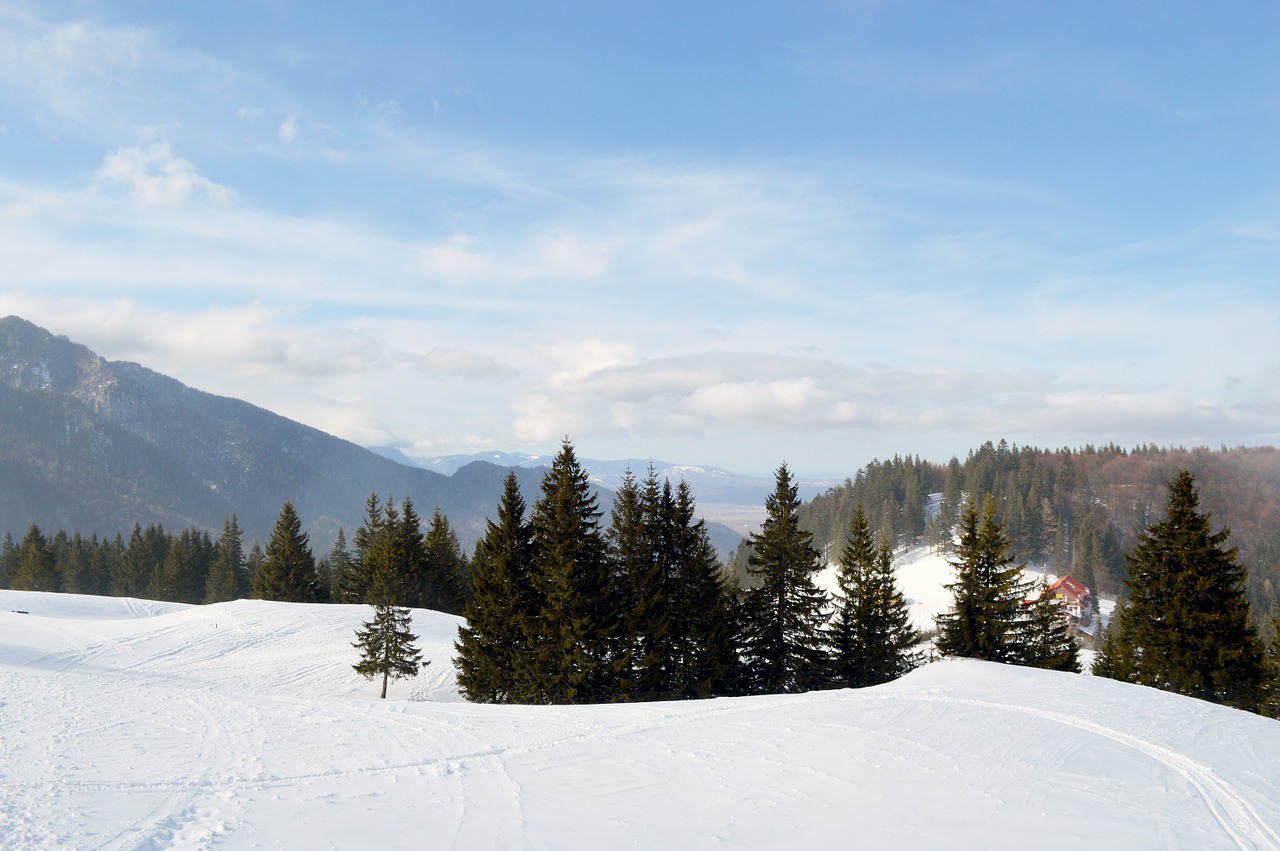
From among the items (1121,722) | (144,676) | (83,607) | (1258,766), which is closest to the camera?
(1258,766)

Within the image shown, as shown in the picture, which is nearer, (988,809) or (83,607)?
(988,809)

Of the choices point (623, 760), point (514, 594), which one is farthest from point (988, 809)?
point (514, 594)

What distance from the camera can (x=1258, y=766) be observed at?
1309cm

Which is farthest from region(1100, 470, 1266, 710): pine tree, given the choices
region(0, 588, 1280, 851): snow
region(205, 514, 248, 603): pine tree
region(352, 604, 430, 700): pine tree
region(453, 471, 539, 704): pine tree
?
region(205, 514, 248, 603): pine tree

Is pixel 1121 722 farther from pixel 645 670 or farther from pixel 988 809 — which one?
pixel 645 670

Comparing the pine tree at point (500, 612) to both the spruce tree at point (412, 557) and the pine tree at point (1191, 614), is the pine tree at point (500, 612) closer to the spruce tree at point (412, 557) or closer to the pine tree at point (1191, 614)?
the spruce tree at point (412, 557)

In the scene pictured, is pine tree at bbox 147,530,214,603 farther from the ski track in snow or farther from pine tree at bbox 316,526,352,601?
the ski track in snow

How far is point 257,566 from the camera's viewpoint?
69938 mm

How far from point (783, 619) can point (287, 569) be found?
4327 centimetres

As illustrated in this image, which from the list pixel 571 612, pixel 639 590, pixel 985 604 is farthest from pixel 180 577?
pixel 985 604

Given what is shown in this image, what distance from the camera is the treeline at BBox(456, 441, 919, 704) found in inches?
984

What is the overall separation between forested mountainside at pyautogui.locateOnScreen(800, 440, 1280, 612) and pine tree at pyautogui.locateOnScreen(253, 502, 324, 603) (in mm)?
101895

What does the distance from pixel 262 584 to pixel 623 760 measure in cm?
5410

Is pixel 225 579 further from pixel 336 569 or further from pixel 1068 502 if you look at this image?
pixel 1068 502
